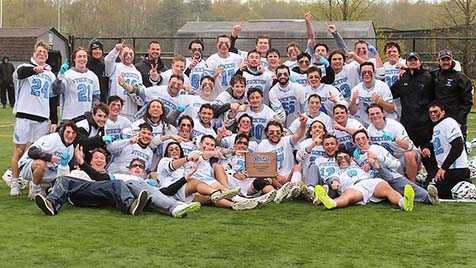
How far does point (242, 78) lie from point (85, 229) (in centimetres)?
332

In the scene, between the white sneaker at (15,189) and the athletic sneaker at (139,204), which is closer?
the athletic sneaker at (139,204)

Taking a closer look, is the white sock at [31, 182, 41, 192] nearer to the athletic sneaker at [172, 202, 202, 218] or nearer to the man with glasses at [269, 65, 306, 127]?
the athletic sneaker at [172, 202, 202, 218]

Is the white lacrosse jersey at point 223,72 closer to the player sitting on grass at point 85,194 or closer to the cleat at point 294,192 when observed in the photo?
the cleat at point 294,192

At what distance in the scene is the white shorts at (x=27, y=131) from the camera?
27.2ft

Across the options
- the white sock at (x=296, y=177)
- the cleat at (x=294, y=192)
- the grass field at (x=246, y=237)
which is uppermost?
the white sock at (x=296, y=177)

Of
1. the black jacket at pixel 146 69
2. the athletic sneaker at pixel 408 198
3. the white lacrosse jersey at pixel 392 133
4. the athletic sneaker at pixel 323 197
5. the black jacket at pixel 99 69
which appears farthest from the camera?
the black jacket at pixel 146 69

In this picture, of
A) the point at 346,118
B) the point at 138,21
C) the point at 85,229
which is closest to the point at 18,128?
the point at 85,229

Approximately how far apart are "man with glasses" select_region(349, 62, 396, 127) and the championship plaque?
1.61 meters

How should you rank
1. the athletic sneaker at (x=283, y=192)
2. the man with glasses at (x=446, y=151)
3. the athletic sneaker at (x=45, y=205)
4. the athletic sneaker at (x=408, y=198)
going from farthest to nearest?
the man with glasses at (x=446, y=151) → the athletic sneaker at (x=283, y=192) → the athletic sneaker at (x=408, y=198) → the athletic sneaker at (x=45, y=205)

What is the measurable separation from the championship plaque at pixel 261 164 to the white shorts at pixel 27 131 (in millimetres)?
2605

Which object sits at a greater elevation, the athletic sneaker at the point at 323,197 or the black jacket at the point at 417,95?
the black jacket at the point at 417,95

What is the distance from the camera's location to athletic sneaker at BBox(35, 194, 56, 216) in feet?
22.5

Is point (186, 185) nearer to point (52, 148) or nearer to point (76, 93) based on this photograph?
point (52, 148)

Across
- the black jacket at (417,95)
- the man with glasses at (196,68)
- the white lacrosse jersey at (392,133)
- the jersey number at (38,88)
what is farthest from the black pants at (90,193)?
the black jacket at (417,95)
